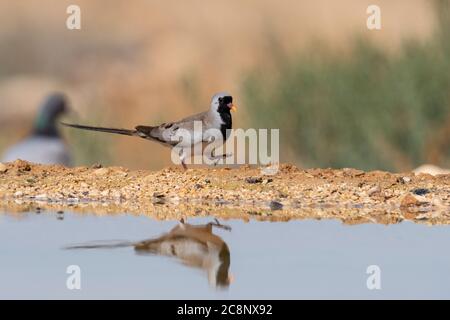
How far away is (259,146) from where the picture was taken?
11562mm

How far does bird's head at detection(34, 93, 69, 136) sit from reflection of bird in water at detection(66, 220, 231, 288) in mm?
6104

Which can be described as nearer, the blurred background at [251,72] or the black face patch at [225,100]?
the black face patch at [225,100]

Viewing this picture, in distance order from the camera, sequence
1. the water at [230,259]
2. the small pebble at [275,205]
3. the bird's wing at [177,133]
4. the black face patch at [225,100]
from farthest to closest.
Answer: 1. the black face patch at [225,100]
2. the bird's wing at [177,133]
3. the small pebble at [275,205]
4. the water at [230,259]

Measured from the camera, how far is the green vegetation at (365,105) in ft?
36.7

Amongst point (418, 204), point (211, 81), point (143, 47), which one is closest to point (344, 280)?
point (418, 204)

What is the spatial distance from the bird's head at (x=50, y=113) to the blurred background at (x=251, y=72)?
337 millimetres

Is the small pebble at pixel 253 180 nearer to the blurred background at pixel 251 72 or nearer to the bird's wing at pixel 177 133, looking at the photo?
the bird's wing at pixel 177 133

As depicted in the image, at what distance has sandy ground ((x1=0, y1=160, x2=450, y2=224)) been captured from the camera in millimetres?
6738

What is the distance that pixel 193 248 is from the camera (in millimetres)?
5395

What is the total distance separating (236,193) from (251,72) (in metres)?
5.13

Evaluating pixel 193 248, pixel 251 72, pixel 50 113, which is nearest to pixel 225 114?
pixel 193 248

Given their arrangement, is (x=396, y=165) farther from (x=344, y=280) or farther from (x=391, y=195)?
(x=344, y=280)

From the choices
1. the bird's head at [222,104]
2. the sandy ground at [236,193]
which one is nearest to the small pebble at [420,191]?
the sandy ground at [236,193]

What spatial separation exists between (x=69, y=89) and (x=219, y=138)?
29.9 ft
